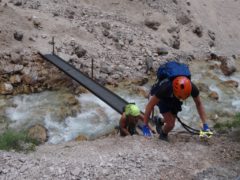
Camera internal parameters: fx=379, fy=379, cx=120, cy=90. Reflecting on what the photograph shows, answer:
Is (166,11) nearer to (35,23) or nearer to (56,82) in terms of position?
(35,23)

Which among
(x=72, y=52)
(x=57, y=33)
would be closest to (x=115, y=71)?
(x=72, y=52)

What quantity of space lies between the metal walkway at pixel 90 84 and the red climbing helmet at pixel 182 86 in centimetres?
431

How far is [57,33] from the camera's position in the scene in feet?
43.4

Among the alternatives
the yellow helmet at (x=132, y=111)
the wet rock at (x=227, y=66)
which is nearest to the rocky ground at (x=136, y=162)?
the yellow helmet at (x=132, y=111)

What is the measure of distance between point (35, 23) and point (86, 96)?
417 centimetres

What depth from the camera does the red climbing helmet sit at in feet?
13.5

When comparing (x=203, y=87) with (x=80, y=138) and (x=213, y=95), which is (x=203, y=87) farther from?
(x=80, y=138)

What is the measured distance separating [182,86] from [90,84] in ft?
19.6

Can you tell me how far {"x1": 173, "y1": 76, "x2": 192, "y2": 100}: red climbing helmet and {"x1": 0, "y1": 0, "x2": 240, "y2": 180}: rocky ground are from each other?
33.6 inches

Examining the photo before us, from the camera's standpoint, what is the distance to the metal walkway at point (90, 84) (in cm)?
892

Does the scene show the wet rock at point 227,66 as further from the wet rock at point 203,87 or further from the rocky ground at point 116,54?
the wet rock at point 203,87

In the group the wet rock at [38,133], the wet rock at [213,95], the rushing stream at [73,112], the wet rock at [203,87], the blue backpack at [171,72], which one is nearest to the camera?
the blue backpack at [171,72]

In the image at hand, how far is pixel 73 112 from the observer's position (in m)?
9.62

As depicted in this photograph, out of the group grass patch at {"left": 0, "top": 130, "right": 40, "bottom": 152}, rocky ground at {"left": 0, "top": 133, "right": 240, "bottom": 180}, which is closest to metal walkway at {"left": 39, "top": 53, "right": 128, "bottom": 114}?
grass patch at {"left": 0, "top": 130, "right": 40, "bottom": 152}
